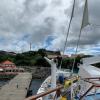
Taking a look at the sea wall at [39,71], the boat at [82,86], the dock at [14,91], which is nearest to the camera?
the boat at [82,86]

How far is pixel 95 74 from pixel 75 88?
1590mm

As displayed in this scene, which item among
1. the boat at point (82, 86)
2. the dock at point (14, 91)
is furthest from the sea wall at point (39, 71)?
the boat at point (82, 86)

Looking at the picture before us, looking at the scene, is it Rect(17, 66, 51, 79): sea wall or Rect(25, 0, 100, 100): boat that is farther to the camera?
Rect(17, 66, 51, 79): sea wall

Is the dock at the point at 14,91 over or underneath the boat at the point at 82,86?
underneath

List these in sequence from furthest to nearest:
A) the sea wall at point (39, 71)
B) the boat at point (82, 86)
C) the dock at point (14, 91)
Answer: the sea wall at point (39, 71), the dock at point (14, 91), the boat at point (82, 86)

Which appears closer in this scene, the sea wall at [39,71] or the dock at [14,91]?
the dock at [14,91]

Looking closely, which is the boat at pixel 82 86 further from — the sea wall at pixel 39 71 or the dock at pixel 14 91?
the sea wall at pixel 39 71

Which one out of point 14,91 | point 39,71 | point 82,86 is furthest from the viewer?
point 39,71

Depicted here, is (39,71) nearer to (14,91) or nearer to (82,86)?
(14,91)

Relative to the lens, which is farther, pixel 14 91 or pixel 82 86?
pixel 14 91

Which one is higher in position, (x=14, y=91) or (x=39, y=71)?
(x=39, y=71)

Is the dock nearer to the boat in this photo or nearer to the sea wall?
the boat

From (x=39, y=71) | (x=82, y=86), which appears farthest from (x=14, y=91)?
(x=39, y=71)

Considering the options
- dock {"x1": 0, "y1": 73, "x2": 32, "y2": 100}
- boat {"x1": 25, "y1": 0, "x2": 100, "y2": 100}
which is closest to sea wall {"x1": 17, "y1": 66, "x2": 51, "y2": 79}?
dock {"x1": 0, "y1": 73, "x2": 32, "y2": 100}
